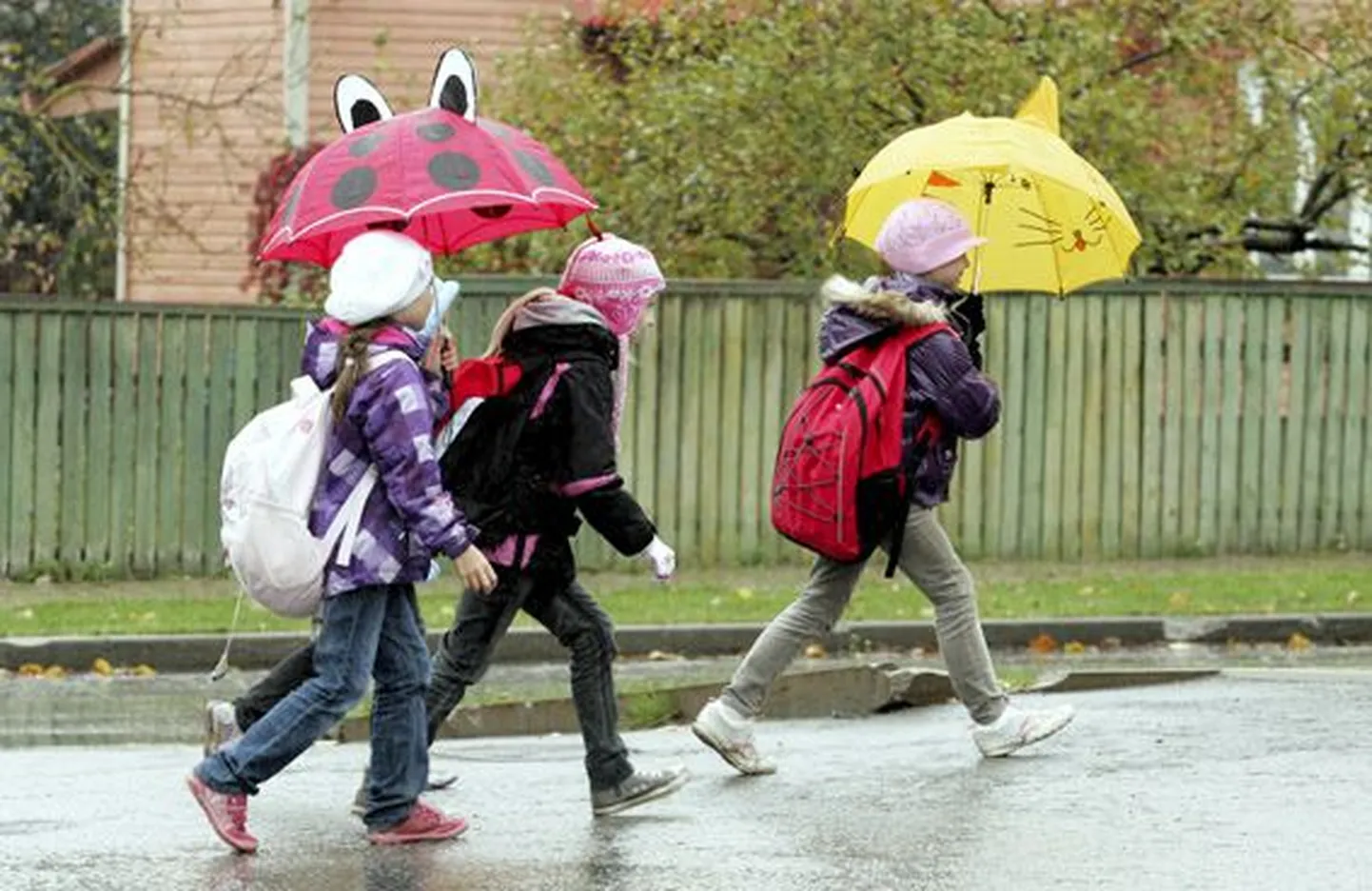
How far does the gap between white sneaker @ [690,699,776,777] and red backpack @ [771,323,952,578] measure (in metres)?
0.58

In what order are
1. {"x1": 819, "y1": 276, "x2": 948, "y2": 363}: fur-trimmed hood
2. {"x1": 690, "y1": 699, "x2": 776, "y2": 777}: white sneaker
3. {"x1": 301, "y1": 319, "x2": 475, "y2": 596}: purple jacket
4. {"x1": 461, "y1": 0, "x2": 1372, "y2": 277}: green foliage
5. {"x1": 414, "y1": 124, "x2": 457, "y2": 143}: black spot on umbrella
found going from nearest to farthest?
{"x1": 301, "y1": 319, "x2": 475, "y2": 596}: purple jacket → {"x1": 414, "y1": 124, "x2": 457, "y2": 143}: black spot on umbrella → {"x1": 819, "y1": 276, "x2": 948, "y2": 363}: fur-trimmed hood → {"x1": 690, "y1": 699, "x2": 776, "y2": 777}: white sneaker → {"x1": 461, "y1": 0, "x2": 1372, "y2": 277}: green foliage

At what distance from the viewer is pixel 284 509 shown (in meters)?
8.23

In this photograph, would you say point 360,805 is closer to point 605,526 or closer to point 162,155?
point 605,526

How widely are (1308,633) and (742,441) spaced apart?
4.55 metres

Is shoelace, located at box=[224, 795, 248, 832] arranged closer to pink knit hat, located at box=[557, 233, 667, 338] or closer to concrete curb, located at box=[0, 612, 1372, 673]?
pink knit hat, located at box=[557, 233, 667, 338]

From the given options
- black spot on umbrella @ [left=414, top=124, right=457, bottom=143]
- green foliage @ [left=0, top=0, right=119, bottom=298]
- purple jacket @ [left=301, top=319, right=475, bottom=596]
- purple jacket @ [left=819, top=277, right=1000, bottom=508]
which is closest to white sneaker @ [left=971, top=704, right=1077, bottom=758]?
purple jacket @ [left=819, top=277, right=1000, bottom=508]

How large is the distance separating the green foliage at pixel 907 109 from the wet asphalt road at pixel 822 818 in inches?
382

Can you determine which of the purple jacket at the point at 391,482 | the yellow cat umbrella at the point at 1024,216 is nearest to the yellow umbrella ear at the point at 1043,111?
the yellow cat umbrella at the point at 1024,216

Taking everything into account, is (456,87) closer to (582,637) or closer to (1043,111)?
(582,637)

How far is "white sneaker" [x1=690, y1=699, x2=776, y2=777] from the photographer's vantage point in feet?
32.7

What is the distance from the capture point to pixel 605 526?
9.02 metres

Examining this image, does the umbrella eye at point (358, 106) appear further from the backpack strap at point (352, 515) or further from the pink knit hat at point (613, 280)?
the backpack strap at point (352, 515)

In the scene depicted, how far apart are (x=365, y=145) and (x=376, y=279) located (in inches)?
34.8

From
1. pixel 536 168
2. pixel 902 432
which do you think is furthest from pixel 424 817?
pixel 902 432
